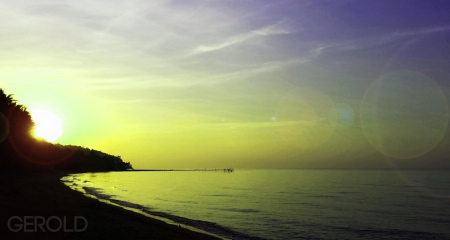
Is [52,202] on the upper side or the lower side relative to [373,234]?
upper

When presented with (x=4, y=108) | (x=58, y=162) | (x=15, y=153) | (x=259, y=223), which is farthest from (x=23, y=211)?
(x=58, y=162)

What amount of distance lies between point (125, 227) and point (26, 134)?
2777 inches

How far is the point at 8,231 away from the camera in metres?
16.6

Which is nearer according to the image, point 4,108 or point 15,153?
Result: point 4,108

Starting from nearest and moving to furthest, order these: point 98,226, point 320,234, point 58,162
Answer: point 98,226 < point 320,234 < point 58,162

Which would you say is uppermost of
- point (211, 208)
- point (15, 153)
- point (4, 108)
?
point (4, 108)

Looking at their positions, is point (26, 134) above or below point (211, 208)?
above

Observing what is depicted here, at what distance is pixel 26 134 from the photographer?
81750mm

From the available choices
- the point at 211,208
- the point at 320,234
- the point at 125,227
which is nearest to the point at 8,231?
the point at 125,227

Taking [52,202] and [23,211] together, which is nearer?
[23,211]

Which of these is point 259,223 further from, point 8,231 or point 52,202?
point 8,231

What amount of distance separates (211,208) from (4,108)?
46701 mm

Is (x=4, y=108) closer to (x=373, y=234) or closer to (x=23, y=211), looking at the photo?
(x=23, y=211)

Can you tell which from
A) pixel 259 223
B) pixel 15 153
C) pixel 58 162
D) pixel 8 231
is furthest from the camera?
pixel 58 162
